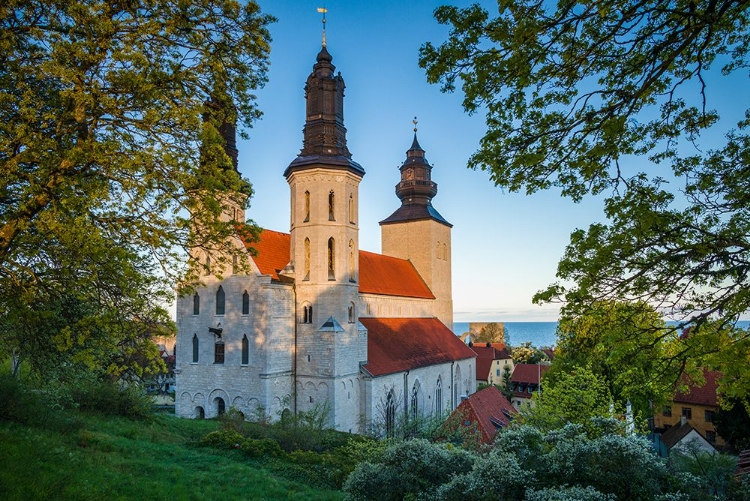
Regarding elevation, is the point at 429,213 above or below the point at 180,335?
above

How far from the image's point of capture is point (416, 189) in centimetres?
3747

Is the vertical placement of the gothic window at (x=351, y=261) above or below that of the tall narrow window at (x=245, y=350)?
above

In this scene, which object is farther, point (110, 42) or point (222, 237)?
point (222, 237)

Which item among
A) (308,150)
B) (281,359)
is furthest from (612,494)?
(308,150)

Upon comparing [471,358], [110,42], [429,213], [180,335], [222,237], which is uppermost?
[429,213]

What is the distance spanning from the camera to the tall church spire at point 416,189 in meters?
37.0

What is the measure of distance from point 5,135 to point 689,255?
830cm

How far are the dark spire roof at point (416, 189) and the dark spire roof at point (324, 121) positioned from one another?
14.5 metres

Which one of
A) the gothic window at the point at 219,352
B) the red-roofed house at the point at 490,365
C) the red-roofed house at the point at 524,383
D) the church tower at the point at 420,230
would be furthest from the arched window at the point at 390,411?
the red-roofed house at the point at 490,365

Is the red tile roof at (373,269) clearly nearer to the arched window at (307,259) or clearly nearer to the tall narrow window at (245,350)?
the arched window at (307,259)

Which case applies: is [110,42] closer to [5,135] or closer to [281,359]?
[5,135]

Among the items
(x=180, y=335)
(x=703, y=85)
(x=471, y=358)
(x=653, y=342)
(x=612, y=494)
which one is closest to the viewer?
(x=703, y=85)

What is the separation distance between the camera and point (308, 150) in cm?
2302

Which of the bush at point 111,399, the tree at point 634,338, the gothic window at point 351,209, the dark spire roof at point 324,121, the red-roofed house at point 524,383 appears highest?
the dark spire roof at point 324,121
